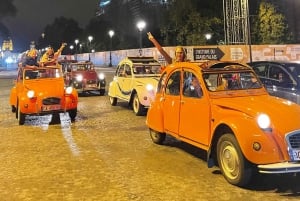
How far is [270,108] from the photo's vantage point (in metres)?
6.88

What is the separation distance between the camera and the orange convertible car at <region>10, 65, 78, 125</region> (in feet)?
43.1

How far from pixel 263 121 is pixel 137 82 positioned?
28.4 ft

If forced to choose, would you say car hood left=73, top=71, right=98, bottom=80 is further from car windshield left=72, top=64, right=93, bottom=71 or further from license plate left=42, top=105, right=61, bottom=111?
license plate left=42, top=105, right=61, bottom=111

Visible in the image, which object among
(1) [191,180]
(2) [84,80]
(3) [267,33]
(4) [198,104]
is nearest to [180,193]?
(1) [191,180]

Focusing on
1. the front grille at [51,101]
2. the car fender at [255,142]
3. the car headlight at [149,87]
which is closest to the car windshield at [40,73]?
the front grille at [51,101]

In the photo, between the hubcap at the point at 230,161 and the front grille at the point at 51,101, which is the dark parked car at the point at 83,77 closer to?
the front grille at the point at 51,101

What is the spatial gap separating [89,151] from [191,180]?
2954 millimetres

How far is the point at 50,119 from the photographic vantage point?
47.8 feet

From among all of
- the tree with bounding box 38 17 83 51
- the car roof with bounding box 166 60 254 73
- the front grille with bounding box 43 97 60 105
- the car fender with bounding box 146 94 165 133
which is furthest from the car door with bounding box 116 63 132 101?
the tree with bounding box 38 17 83 51

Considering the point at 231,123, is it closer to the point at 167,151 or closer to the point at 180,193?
the point at 180,193

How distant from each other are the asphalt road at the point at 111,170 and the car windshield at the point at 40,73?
2.18 meters

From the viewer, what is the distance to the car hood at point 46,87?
13.3 metres

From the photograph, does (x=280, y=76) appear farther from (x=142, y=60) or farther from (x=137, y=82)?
(x=142, y=60)

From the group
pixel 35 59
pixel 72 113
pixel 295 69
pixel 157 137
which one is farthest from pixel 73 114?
pixel 295 69
